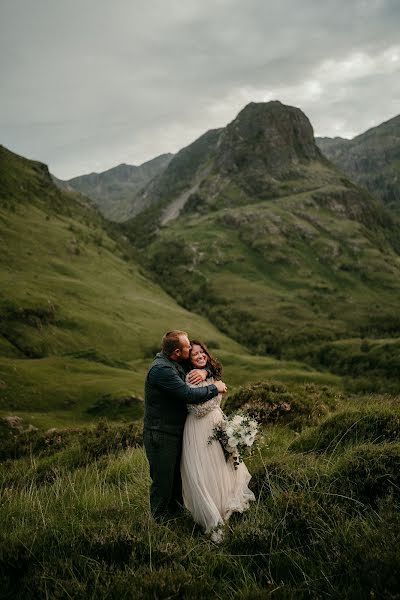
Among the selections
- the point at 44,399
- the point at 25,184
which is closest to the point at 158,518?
the point at 44,399

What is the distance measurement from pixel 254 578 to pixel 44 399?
50218 mm

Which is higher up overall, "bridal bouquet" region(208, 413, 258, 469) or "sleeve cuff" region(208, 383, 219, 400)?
"sleeve cuff" region(208, 383, 219, 400)

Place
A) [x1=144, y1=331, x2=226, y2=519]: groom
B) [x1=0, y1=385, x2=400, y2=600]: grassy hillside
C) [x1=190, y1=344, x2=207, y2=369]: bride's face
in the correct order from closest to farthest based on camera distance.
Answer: [x1=0, y1=385, x2=400, y2=600]: grassy hillside < [x1=144, y1=331, x2=226, y2=519]: groom < [x1=190, y1=344, x2=207, y2=369]: bride's face

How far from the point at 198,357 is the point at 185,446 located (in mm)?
1703

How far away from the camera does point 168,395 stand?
28.2 ft

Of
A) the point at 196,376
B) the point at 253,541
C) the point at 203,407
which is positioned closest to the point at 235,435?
the point at 203,407

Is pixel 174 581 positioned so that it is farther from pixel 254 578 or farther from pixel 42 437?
pixel 42 437

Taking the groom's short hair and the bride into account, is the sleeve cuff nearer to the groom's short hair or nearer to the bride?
the bride

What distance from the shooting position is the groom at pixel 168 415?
27.6 ft

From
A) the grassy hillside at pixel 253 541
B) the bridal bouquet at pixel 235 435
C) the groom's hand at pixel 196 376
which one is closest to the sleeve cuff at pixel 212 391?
the groom's hand at pixel 196 376

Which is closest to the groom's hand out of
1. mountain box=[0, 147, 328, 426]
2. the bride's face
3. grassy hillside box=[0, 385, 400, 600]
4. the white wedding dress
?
the white wedding dress

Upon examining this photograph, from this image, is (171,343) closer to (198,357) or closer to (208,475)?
(198,357)

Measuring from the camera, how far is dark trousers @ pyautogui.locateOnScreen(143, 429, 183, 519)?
855 cm

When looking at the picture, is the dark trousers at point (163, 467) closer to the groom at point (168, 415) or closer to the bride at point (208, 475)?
the groom at point (168, 415)
